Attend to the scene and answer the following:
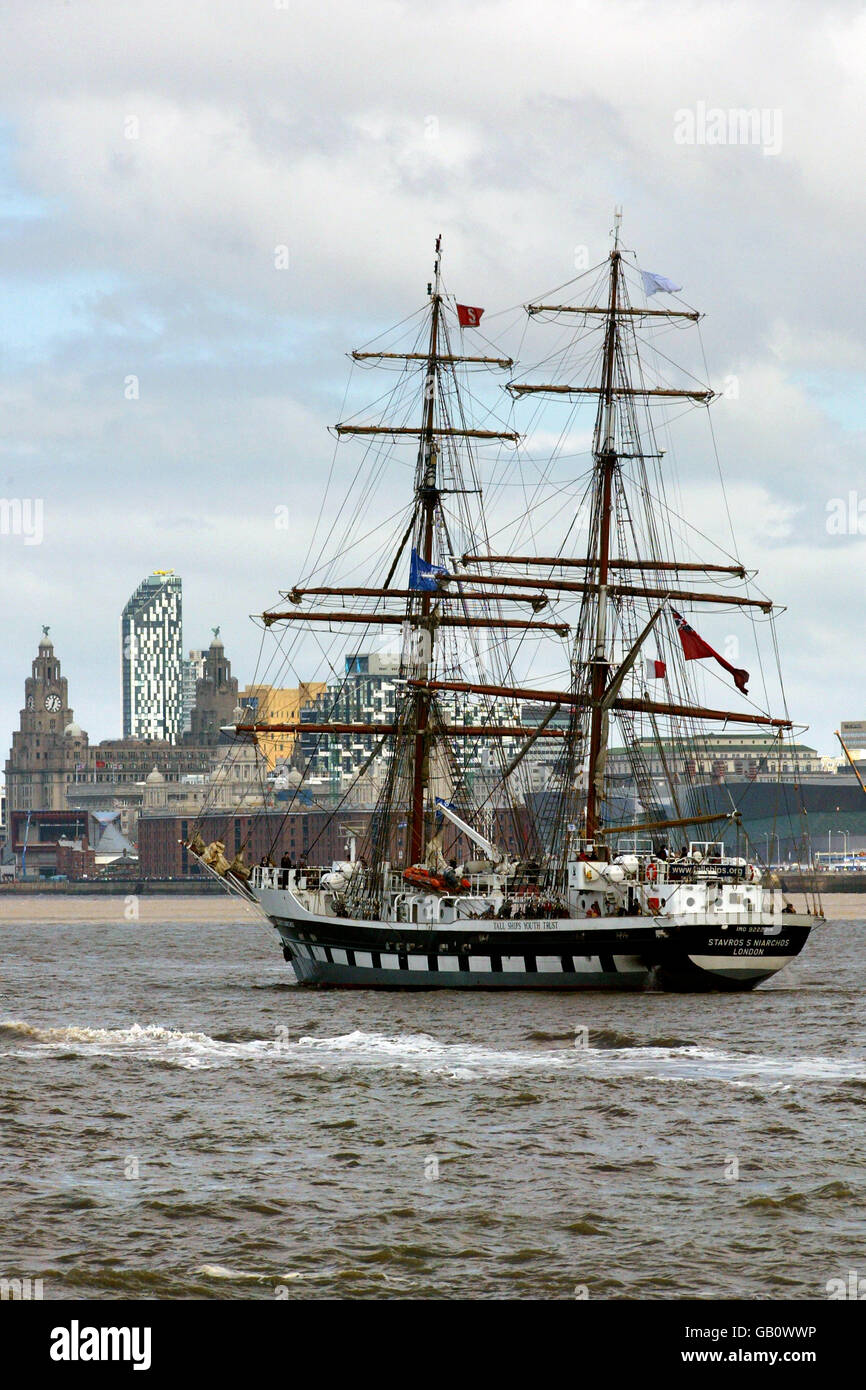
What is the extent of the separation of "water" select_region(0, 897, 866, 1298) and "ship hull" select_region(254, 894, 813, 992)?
4.41m

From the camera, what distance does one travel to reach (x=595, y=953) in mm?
66312

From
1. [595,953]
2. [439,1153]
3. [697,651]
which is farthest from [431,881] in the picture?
[439,1153]

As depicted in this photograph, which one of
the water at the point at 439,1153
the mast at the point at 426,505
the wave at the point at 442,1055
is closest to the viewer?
the water at the point at 439,1153

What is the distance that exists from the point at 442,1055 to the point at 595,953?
19.9 meters

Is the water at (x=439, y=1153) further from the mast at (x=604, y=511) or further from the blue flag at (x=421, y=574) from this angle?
the blue flag at (x=421, y=574)

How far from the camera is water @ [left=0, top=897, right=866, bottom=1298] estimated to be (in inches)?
931

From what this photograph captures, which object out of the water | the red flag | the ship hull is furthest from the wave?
the red flag

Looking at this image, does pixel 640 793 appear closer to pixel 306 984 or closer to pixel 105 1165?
pixel 306 984

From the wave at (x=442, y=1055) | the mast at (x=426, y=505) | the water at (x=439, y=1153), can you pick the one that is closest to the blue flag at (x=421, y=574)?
the mast at (x=426, y=505)

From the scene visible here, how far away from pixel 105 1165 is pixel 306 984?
46983mm

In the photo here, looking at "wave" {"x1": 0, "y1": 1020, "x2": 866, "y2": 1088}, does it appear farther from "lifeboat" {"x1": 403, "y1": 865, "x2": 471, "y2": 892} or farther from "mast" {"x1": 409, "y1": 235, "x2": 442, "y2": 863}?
"mast" {"x1": 409, "y1": 235, "x2": 442, "y2": 863}

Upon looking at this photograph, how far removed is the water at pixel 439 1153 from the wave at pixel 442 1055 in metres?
0.18

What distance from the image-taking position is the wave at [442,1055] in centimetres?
4294
